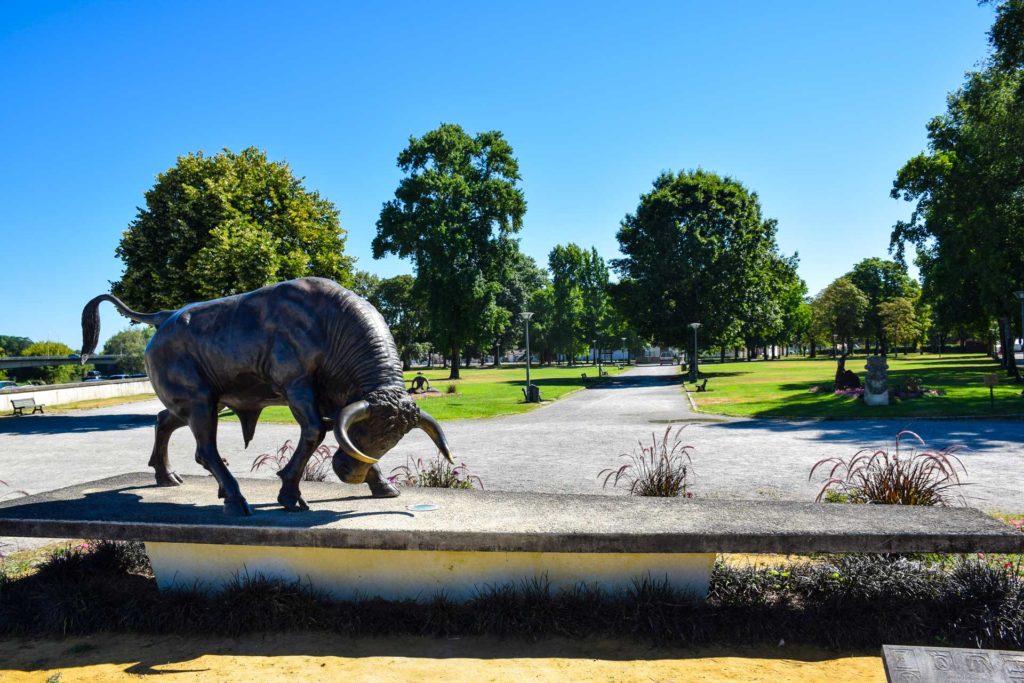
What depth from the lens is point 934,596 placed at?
4586 mm

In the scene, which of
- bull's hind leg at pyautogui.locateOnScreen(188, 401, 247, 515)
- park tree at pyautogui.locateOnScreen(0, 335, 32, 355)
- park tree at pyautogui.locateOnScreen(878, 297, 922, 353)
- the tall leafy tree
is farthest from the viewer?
park tree at pyautogui.locateOnScreen(0, 335, 32, 355)

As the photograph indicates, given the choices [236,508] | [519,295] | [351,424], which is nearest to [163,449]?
[236,508]

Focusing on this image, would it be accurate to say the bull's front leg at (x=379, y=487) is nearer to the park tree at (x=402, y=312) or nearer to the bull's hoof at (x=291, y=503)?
the bull's hoof at (x=291, y=503)

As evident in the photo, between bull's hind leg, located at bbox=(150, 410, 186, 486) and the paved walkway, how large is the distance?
4.82 m

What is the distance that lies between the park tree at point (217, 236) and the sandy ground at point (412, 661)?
18621mm

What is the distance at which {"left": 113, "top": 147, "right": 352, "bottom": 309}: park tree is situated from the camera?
21.9 m

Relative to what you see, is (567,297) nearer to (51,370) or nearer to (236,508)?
(51,370)

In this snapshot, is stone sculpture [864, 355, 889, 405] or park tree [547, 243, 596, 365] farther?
park tree [547, 243, 596, 365]

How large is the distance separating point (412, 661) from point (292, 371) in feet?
7.97

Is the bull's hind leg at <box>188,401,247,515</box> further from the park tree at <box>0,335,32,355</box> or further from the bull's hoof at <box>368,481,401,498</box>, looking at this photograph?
the park tree at <box>0,335,32,355</box>

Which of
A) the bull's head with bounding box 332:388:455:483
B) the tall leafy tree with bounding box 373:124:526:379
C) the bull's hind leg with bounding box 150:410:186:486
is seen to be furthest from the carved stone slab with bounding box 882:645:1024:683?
the tall leafy tree with bounding box 373:124:526:379

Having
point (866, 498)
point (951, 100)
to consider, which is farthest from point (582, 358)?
point (866, 498)

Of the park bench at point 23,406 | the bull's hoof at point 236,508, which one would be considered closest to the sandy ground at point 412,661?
the bull's hoof at point 236,508

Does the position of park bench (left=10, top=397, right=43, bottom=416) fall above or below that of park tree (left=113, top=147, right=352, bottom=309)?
below
